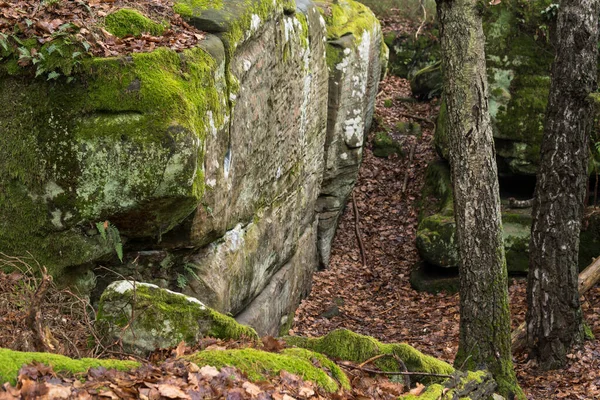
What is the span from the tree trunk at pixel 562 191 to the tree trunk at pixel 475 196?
2.12 metres

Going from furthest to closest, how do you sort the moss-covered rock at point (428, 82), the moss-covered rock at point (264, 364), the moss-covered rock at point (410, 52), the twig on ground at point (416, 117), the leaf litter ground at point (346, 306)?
the moss-covered rock at point (410, 52) → the moss-covered rock at point (428, 82) → the twig on ground at point (416, 117) → the moss-covered rock at point (264, 364) → the leaf litter ground at point (346, 306)

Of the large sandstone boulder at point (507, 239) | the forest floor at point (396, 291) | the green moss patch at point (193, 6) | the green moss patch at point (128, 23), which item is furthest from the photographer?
the large sandstone boulder at point (507, 239)

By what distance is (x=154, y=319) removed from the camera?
Result: 18.4ft

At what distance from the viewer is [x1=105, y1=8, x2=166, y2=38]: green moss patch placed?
703cm

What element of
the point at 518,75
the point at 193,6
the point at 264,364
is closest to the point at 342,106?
the point at 518,75

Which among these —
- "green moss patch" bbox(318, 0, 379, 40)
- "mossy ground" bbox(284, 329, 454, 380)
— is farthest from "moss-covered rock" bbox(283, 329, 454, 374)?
"green moss patch" bbox(318, 0, 379, 40)

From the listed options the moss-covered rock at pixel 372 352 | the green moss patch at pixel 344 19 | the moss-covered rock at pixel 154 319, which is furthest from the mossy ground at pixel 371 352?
the green moss patch at pixel 344 19

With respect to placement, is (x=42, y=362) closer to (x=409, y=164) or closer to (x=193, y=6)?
(x=193, y=6)

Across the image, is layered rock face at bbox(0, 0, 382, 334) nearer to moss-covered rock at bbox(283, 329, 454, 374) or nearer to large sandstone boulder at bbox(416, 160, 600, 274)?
moss-covered rock at bbox(283, 329, 454, 374)

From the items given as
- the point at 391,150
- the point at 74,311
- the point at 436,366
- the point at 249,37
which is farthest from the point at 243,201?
the point at 391,150

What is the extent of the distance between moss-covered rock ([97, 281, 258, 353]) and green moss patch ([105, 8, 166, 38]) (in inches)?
101

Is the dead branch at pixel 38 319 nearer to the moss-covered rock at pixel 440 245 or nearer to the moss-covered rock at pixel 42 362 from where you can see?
the moss-covered rock at pixel 42 362

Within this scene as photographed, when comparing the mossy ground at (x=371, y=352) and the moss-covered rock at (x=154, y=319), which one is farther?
the mossy ground at (x=371, y=352)

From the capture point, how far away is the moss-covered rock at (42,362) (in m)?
3.75
